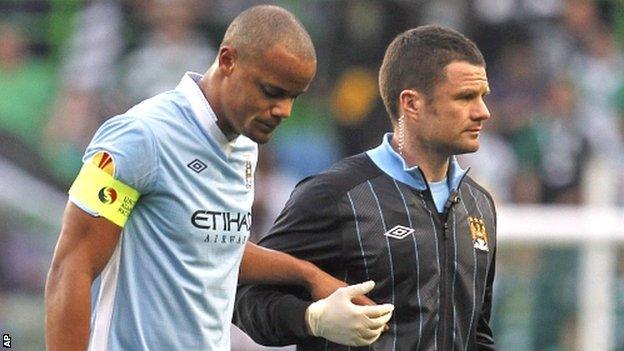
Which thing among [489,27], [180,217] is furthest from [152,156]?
[489,27]

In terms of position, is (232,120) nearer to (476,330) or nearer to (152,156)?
(152,156)

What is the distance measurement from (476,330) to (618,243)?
14.7 feet

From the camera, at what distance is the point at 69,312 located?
381cm

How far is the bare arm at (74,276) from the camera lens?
150 inches

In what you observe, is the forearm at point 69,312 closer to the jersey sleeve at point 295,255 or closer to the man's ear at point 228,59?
the man's ear at point 228,59

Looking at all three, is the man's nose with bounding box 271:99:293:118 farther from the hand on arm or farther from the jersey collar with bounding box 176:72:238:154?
the hand on arm

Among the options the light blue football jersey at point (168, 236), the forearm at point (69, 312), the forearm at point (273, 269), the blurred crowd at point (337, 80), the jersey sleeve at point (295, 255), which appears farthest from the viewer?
the blurred crowd at point (337, 80)

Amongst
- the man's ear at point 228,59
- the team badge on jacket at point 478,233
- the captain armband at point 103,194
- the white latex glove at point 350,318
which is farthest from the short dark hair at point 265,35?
the team badge on jacket at point 478,233

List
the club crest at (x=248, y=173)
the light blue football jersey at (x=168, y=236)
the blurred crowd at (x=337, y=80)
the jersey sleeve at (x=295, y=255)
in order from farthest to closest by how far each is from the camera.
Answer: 1. the blurred crowd at (x=337, y=80)
2. the jersey sleeve at (x=295, y=255)
3. the club crest at (x=248, y=173)
4. the light blue football jersey at (x=168, y=236)

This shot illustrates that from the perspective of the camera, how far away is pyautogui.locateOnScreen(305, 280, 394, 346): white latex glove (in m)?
4.42

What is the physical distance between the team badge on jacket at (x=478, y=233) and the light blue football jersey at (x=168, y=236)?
1005mm

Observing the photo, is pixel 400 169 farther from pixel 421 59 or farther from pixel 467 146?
pixel 421 59

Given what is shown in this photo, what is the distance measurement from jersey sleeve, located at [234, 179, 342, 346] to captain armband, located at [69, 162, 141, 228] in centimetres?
90

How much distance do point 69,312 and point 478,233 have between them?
5.23ft
